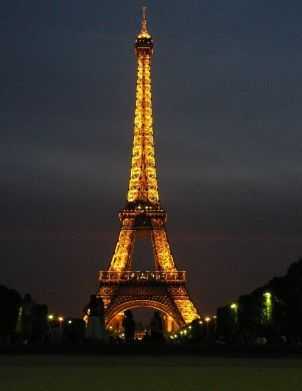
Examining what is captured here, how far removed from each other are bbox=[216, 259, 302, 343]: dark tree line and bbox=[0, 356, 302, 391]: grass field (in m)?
37.7

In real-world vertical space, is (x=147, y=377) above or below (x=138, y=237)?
below

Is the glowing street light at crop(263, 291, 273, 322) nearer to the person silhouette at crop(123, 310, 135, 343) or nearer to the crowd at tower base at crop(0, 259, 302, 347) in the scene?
the crowd at tower base at crop(0, 259, 302, 347)

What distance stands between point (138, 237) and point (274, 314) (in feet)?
116

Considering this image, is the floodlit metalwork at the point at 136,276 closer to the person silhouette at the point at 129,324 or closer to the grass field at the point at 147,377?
the person silhouette at the point at 129,324

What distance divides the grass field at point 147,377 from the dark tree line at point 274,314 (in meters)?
37.7

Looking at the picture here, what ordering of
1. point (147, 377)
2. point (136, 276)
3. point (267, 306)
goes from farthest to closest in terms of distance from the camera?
point (136, 276) → point (267, 306) → point (147, 377)

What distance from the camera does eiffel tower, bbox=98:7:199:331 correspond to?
102188mm

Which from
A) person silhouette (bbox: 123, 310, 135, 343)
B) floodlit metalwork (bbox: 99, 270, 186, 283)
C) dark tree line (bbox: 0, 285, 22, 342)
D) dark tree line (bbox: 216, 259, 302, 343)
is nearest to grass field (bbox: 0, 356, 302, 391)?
person silhouette (bbox: 123, 310, 135, 343)

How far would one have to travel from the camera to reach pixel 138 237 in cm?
10650

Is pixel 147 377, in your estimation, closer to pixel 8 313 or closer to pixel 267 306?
pixel 8 313

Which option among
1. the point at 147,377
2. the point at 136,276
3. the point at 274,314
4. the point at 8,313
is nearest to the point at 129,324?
the point at 8,313

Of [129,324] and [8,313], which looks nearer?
[129,324]

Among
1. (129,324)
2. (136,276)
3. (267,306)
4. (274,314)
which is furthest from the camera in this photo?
(136,276)

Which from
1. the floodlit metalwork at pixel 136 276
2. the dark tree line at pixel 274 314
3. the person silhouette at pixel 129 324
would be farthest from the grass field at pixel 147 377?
the floodlit metalwork at pixel 136 276
